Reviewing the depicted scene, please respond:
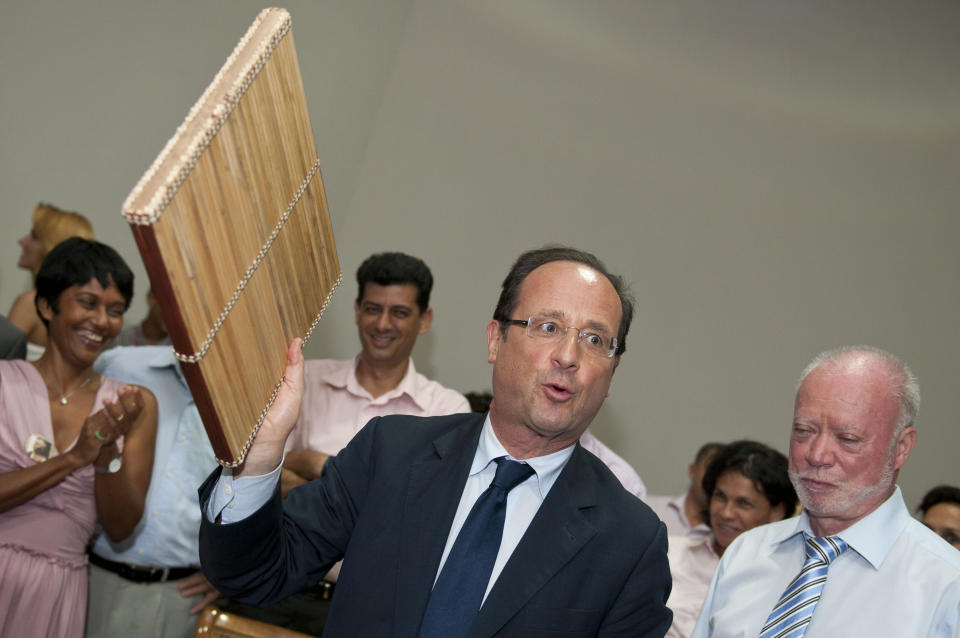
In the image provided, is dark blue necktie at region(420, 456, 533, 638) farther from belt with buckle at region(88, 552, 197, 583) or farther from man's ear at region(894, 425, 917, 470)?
belt with buckle at region(88, 552, 197, 583)

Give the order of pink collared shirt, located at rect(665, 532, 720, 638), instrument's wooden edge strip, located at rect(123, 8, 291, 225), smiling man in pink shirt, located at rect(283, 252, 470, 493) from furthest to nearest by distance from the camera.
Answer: smiling man in pink shirt, located at rect(283, 252, 470, 493)
pink collared shirt, located at rect(665, 532, 720, 638)
instrument's wooden edge strip, located at rect(123, 8, 291, 225)

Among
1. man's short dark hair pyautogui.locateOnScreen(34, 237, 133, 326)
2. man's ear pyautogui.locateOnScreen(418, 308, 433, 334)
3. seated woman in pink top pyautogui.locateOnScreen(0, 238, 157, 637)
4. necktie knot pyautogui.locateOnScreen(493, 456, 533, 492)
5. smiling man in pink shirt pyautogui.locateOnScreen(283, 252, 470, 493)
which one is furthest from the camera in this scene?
man's ear pyautogui.locateOnScreen(418, 308, 433, 334)

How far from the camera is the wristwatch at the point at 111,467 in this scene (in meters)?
2.65

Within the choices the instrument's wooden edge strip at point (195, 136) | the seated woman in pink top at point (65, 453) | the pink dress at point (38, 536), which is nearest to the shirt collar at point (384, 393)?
A: the seated woman in pink top at point (65, 453)

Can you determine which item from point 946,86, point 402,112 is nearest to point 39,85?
point 402,112

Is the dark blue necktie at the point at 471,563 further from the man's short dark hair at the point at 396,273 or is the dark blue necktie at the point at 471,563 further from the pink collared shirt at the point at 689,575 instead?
the man's short dark hair at the point at 396,273

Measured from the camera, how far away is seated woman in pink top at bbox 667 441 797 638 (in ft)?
10.9

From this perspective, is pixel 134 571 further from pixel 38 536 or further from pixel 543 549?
pixel 543 549

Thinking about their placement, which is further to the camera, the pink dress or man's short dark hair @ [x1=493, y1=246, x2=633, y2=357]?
the pink dress

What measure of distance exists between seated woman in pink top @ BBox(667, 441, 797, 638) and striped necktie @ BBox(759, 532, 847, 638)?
125 centimetres

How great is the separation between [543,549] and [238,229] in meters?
0.79

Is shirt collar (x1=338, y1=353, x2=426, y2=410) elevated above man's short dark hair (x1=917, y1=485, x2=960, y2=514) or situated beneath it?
situated beneath

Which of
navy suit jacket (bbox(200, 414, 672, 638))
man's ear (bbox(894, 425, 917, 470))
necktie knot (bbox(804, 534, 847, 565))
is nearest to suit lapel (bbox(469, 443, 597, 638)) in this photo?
navy suit jacket (bbox(200, 414, 672, 638))

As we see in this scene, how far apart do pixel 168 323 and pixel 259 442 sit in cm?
41
